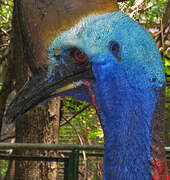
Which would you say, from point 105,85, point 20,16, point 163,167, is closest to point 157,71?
point 105,85

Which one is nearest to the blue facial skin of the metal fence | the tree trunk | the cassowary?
the cassowary

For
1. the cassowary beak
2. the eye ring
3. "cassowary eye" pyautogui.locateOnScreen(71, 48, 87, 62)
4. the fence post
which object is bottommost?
the fence post

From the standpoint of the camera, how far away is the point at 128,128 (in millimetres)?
841

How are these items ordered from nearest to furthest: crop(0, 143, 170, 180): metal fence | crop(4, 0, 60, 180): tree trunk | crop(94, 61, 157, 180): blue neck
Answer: crop(94, 61, 157, 180): blue neck → crop(0, 143, 170, 180): metal fence → crop(4, 0, 60, 180): tree trunk

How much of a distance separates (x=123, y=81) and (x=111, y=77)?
3cm

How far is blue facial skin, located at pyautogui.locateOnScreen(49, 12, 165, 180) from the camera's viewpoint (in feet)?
2.73

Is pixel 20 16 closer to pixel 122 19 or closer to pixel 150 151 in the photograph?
pixel 122 19

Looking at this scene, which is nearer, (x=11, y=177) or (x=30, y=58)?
(x=30, y=58)

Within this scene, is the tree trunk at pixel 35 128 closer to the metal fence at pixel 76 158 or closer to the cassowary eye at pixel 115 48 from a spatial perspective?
the metal fence at pixel 76 158

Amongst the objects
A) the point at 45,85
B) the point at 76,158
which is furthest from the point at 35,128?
the point at 45,85

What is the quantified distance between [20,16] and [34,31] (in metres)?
0.06

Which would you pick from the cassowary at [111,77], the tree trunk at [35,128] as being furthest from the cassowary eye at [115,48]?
the tree trunk at [35,128]

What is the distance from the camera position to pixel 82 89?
3.03ft

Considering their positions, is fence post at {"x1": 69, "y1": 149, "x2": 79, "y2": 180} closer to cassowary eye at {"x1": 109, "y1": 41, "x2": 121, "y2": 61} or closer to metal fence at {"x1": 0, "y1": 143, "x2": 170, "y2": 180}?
metal fence at {"x1": 0, "y1": 143, "x2": 170, "y2": 180}
